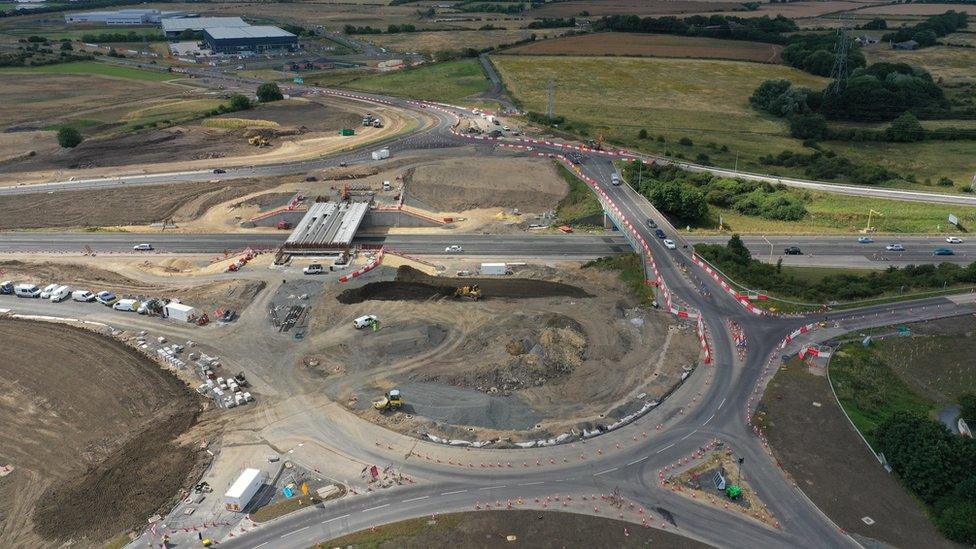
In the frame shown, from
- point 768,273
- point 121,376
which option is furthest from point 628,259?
point 121,376

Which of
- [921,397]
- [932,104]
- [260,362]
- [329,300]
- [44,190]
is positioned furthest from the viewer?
[932,104]

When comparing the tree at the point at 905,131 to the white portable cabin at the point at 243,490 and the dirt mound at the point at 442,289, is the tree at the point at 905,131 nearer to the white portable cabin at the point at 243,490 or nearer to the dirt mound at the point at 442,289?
the dirt mound at the point at 442,289

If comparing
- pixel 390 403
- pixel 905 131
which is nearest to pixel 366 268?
pixel 390 403

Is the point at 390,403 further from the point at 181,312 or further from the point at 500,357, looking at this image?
the point at 181,312

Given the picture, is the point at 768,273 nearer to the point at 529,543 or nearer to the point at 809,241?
the point at 809,241

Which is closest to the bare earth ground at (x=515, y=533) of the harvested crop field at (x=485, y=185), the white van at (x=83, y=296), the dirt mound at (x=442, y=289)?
the dirt mound at (x=442, y=289)

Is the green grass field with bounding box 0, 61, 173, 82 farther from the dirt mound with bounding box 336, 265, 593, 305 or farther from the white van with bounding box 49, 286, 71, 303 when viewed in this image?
the dirt mound with bounding box 336, 265, 593, 305

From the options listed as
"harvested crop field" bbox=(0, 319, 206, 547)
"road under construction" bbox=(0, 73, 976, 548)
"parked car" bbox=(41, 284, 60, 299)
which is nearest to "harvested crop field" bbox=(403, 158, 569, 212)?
"road under construction" bbox=(0, 73, 976, 548)
